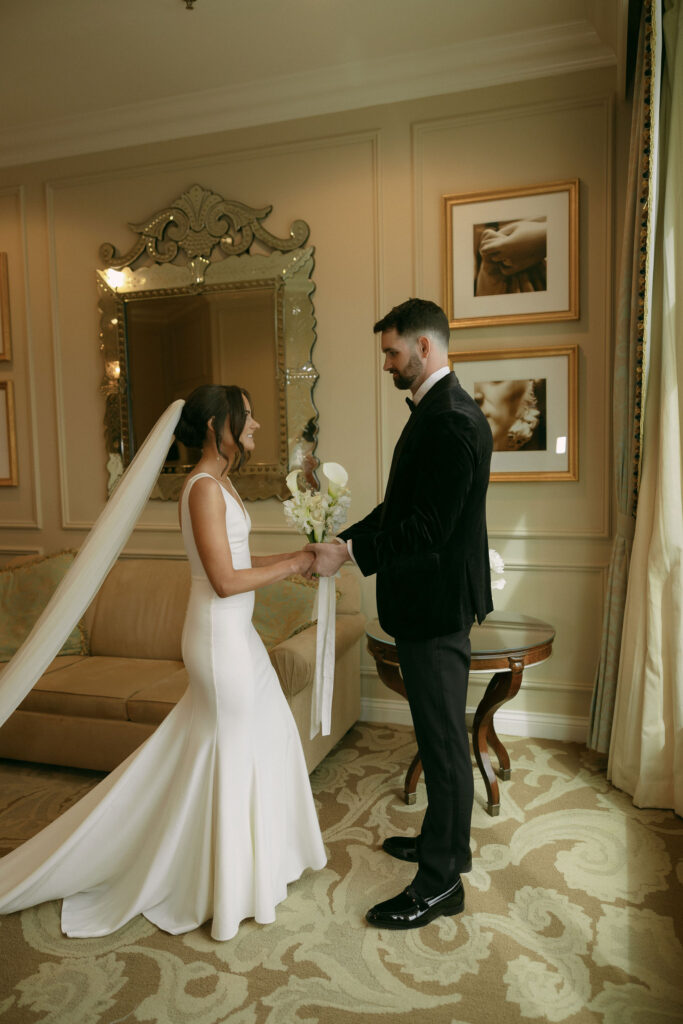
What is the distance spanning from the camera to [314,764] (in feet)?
11.0

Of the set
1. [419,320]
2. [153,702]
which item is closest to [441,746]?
[419,320]

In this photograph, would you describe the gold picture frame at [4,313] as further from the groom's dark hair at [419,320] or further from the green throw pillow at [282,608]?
the groom's dark hair at [419,320]

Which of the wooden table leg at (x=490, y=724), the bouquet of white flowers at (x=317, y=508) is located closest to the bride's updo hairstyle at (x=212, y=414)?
the bouquet of white flowers at (x=317, y=508)

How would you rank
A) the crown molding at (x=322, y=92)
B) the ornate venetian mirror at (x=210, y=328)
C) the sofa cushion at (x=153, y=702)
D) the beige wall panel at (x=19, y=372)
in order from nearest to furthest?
the sofa cushion at (x=153, y=702) < the crown molding at (x=322, y=92) < the ornate venetian mirror at (x=210, y=328) < the beige wall panel at (x=19, y=372)

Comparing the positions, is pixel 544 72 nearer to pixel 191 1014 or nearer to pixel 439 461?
pixel 439 461

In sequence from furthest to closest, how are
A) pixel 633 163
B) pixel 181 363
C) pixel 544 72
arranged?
1. pixel 181 363
2. pixel 544 72
3. pixel 633 163

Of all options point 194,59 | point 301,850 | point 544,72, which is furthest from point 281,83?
point 301,850

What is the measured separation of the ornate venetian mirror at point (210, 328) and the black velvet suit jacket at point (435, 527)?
1.91 m

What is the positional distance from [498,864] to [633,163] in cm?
300

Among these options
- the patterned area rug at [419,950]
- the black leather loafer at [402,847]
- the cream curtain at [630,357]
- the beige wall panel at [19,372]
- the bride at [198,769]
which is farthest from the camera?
the beige wall panel at [19,372]

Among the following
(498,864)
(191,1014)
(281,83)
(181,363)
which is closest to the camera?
(191,1014)

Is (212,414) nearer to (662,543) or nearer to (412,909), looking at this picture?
(412,909)

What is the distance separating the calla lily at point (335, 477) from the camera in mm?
2447

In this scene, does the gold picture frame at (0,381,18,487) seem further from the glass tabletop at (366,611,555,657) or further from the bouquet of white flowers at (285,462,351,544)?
the bouquet of white flowers at (285,462,351,544)
